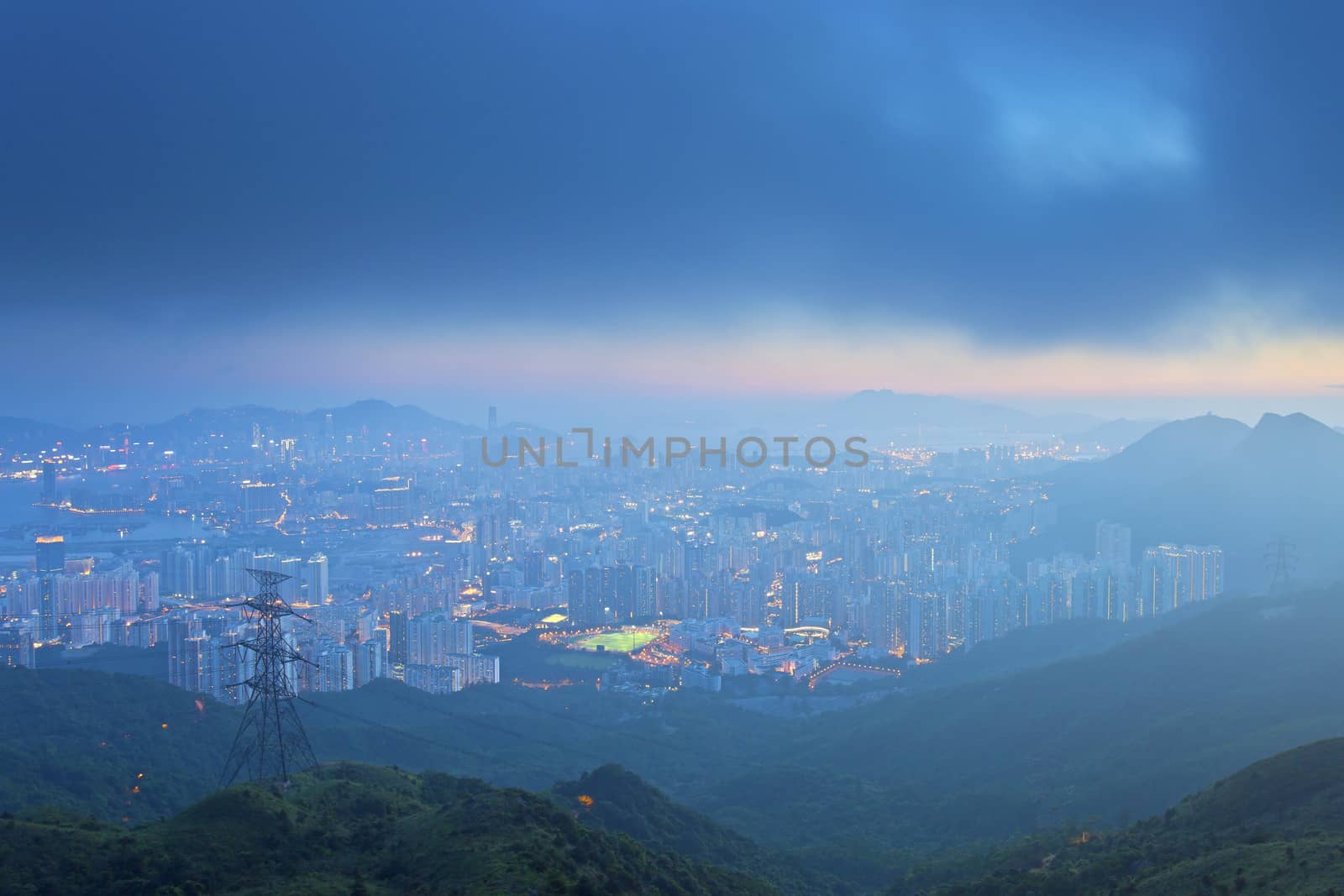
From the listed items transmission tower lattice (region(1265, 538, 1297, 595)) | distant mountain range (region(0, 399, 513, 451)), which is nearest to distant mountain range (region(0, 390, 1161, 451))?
distant mountain range (region(0, 399, 513, 451))

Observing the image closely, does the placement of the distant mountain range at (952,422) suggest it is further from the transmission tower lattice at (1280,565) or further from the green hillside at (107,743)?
the green hillside at (107,743)

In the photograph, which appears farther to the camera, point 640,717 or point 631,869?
point 640,717

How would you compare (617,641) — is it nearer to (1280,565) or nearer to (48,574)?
(48,574)

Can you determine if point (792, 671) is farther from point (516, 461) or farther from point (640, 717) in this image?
point (516, 461)

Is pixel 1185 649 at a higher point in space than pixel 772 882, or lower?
higher

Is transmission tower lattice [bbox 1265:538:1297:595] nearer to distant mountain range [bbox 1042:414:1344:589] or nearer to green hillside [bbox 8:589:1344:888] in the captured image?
distant mountain range [bbox 1042:414:1344:589]

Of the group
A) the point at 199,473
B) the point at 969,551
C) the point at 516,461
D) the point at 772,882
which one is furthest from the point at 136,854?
the point at 516,461
